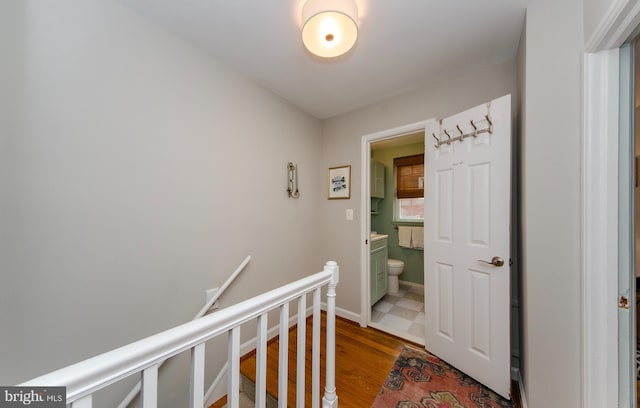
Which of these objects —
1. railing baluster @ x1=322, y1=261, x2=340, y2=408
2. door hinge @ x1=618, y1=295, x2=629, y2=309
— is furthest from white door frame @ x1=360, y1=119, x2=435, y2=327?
door hinge @ x1=618, y1=295, x2=629, y2=309

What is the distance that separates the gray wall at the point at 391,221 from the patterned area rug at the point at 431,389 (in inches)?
69.6

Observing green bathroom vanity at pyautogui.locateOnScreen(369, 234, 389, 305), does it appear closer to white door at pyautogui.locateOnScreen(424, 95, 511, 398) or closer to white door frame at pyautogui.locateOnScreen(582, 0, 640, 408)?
white door at pyautogui.locateOnScreen(424, 95, 511, 398)

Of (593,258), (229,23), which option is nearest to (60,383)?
(229,23)

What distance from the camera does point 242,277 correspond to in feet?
6.25

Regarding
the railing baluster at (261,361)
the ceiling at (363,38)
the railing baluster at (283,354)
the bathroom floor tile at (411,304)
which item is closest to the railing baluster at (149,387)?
the railing baluster at (261,361)

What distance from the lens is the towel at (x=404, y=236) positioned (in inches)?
137

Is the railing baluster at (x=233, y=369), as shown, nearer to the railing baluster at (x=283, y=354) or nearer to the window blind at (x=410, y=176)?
the railing baluster at (x=283, y=354)

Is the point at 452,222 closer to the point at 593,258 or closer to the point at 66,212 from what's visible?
the point at 593,258

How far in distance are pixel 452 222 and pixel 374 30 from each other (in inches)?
58.1

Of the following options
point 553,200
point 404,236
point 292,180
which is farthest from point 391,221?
point 553,200

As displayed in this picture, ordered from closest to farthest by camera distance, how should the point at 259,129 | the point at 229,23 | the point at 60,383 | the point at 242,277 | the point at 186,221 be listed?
the point at 60,383 < the point at 229,23 < the point at 186,221 < the point at 242,277 < the point at 259,129

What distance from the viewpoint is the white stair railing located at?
48 cm

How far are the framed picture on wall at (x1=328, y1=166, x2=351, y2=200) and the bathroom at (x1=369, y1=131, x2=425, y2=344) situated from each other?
0.73 metres

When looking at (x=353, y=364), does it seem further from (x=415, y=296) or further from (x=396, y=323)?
(x=415, y=296)
